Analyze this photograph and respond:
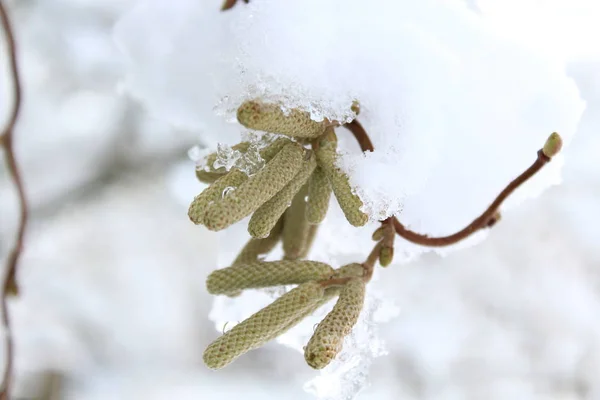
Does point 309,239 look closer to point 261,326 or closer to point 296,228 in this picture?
point 296,228

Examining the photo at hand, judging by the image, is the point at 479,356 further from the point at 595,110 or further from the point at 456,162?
the point at 456,162

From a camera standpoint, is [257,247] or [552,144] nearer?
[552,144]

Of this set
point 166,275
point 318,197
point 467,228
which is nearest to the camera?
point 318,197

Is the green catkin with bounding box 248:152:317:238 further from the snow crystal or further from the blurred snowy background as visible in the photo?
the blurred snowy background

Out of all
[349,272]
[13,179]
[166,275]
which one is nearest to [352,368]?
[349,272]

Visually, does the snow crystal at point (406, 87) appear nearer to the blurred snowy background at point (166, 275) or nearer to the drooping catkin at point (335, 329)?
the drooping catkin at point (335, 329)

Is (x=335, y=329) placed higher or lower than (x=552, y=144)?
lower

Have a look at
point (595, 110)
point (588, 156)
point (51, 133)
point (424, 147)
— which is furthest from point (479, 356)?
point (51, 133)
